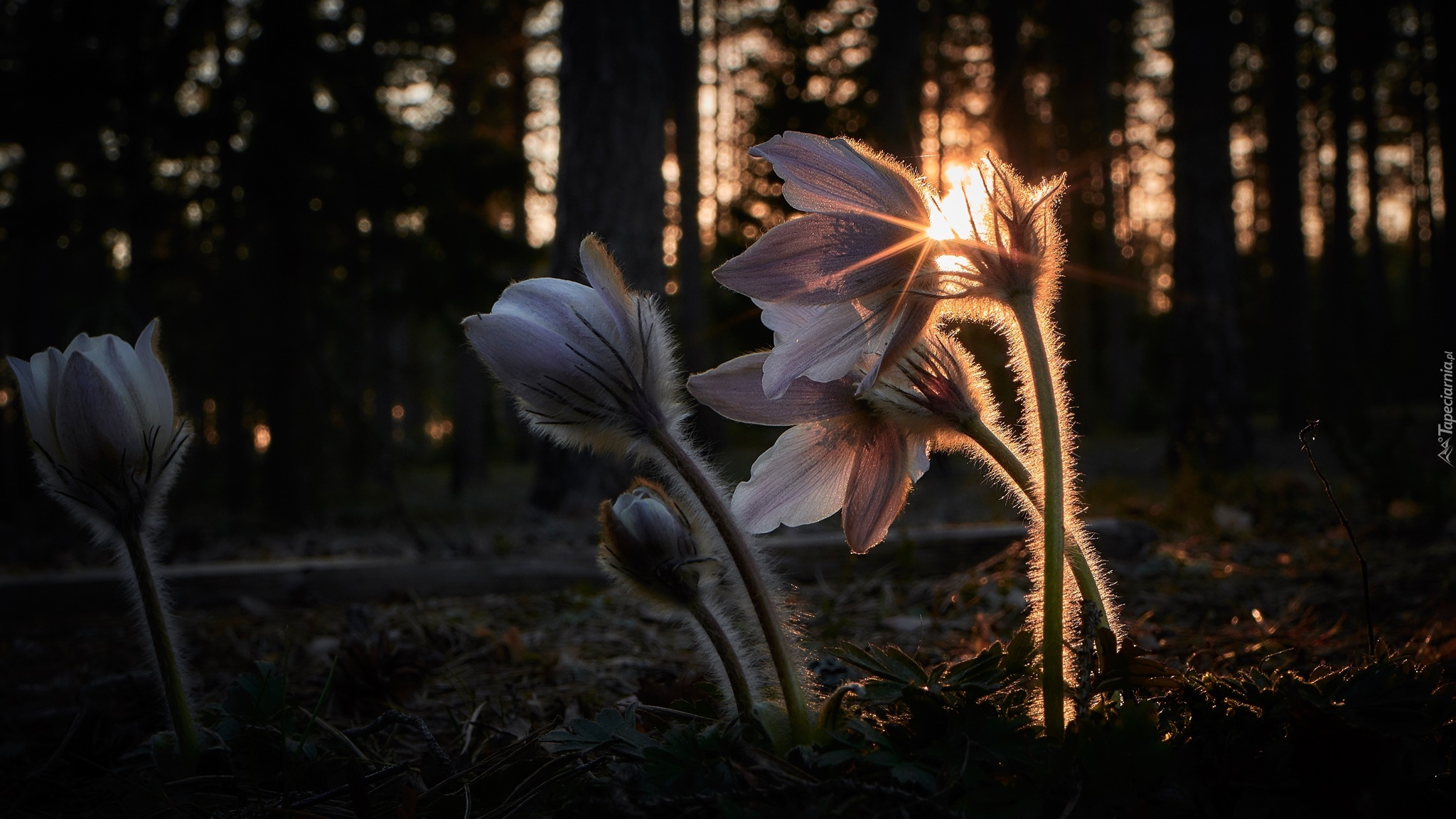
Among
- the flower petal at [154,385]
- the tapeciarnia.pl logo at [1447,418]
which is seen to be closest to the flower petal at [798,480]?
the flower petal at [154,385]

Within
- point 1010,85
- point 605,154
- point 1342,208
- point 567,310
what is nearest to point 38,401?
point 567,310

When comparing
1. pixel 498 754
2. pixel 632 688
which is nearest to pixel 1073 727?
pixel 498 754

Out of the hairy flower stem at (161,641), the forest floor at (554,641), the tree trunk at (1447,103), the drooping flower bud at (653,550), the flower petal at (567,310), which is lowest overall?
the forest floor at (554,641)

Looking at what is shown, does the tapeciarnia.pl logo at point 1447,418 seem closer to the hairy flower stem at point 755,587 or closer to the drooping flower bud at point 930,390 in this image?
the drooping flower bud at point 930,390

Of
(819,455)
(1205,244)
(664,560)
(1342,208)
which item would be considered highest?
(1342,208)

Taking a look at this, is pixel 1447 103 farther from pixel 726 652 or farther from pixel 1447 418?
pixel 726 652

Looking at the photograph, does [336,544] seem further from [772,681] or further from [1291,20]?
[1291,20]

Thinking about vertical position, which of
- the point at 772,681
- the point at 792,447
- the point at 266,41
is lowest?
the point at 772,681
